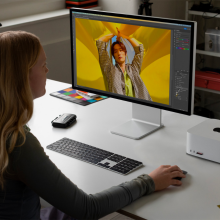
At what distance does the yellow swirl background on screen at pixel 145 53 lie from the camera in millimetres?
1365

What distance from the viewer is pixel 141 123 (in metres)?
1.62

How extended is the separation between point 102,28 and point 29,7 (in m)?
1.54

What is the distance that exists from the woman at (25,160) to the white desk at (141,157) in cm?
12

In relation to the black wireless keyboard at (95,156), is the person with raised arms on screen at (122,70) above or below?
above

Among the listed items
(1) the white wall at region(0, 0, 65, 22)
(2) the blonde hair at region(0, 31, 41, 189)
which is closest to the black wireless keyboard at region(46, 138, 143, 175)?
(2) the blonde hair at region(0, 31, 41, 189)

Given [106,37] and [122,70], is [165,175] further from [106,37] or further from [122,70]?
[106,37]

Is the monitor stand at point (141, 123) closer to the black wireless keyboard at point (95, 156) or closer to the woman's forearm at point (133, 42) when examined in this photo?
the black wireless keyboard at point (95, 156)

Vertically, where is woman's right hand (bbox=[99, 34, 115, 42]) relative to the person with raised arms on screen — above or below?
above

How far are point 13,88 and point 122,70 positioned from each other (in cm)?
63

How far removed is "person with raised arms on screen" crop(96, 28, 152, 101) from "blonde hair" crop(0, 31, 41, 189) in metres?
0.54

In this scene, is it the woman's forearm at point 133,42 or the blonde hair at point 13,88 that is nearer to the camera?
the blonde hair at point 13,88

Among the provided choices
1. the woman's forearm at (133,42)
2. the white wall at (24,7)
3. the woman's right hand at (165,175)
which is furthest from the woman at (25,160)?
the white wall at (24,7)

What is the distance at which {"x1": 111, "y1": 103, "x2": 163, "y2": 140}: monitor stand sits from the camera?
155 centimetres

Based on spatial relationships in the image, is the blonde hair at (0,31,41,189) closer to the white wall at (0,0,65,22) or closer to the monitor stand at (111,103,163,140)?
the monitor stand at (111,103,163,140)
